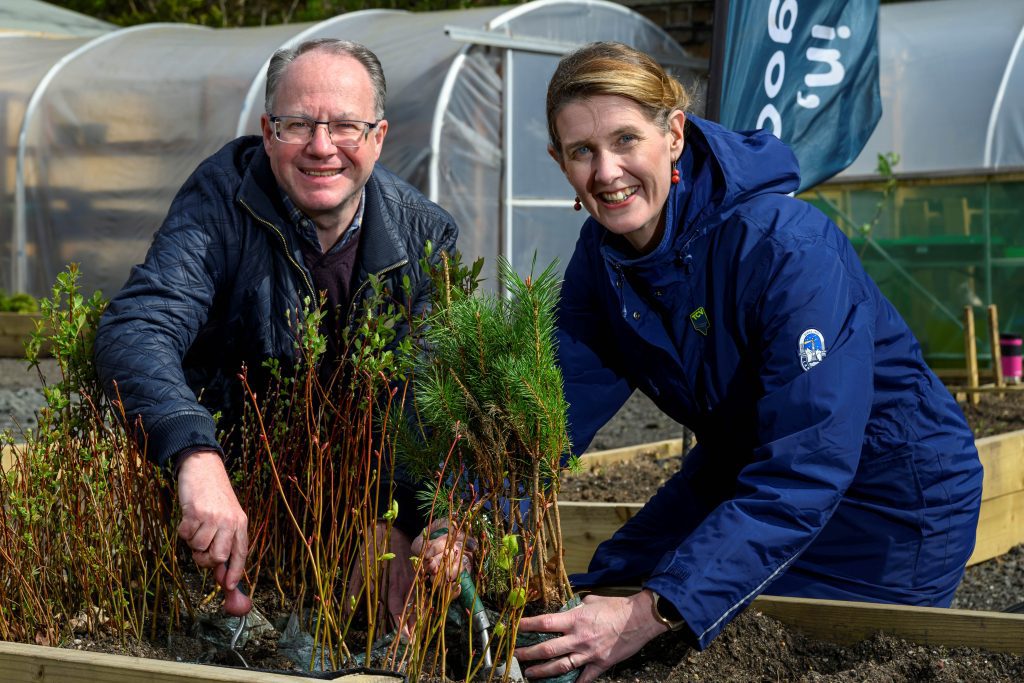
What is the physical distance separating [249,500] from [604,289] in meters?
0.97

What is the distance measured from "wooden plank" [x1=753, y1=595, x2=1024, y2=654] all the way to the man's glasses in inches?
55.9

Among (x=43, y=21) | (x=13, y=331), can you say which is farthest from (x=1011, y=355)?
(x=43, y=21)

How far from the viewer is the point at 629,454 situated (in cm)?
643

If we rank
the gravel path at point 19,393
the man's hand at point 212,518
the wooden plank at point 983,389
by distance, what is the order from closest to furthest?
the man's hand at point 212,518 → the wooden plank at point 983,389 → the gravel path at point 19,393

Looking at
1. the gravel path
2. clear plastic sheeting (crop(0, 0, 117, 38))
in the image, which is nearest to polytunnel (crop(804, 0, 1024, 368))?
the gravel path

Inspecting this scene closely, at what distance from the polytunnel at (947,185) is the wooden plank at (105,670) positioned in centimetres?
924

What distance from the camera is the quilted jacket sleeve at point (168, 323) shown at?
9.23ft

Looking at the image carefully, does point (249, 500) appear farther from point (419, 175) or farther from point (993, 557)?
point (419, 175)

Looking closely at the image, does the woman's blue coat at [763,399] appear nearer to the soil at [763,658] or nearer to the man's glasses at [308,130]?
the soil at [763,658]

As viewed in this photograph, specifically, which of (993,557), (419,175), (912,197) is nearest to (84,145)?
(419,175)

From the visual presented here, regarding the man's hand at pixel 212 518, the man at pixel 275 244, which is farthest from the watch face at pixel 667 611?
the man's hand at pixel 212 518

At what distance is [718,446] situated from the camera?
3176mm

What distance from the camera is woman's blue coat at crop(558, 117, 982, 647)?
101 inches

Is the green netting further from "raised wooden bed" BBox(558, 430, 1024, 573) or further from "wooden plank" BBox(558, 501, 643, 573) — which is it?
"wooden plank" BBox(558, 501, 643, 573)
